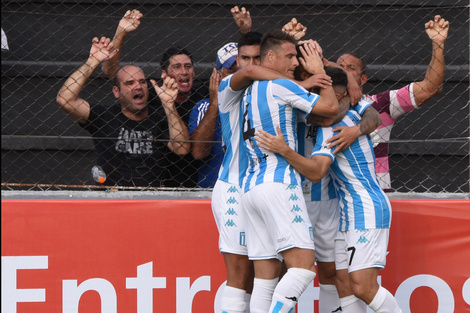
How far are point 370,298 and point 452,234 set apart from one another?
1070mm

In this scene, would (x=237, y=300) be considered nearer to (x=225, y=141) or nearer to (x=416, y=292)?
(x=225, y=141)

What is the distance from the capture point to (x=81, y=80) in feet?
16.2

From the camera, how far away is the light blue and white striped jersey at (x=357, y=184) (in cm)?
420

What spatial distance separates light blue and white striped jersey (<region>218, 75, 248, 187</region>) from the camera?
14.3ft

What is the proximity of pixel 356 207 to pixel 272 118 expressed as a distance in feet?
2.36

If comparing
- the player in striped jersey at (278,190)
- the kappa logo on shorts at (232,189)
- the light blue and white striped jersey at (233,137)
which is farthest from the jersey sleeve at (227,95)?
the kappa logo on shorts at (232,189)

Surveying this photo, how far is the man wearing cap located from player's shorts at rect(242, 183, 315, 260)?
93cm

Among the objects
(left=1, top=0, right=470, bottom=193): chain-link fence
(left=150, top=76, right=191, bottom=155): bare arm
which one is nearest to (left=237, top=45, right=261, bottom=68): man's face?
(left=150, top=76, right=191, bottom=155): bare arm

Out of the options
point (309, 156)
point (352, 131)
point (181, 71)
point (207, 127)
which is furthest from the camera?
point (181, 71)

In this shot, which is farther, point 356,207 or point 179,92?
point 179,92

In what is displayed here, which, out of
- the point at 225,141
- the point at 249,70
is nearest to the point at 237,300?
the point at 225,141

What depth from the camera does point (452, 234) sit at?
4.89 m

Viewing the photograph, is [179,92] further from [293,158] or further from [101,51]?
[293,158]

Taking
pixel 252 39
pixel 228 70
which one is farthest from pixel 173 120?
pixel 252 39
